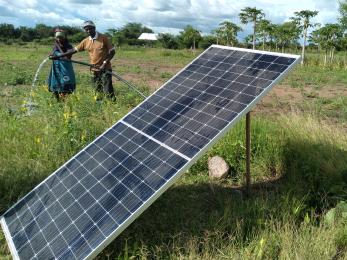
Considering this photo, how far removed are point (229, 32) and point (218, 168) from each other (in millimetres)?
47786

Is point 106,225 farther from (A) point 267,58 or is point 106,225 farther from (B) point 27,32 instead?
(B) point 27,32

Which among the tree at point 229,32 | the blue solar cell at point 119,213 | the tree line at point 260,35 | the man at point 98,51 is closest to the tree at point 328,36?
the tree line at point 260,35

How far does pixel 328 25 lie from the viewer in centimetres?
3503

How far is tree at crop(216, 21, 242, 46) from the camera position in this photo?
5069 centimetres

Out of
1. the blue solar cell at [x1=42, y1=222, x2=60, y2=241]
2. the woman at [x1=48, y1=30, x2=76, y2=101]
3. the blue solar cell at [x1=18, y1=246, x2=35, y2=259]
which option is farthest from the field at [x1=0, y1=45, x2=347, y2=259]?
the woman at [x1=48, y1=30, x2=76, y2=101]

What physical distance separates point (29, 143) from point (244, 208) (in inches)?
123

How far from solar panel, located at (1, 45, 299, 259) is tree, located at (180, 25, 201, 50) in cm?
5656

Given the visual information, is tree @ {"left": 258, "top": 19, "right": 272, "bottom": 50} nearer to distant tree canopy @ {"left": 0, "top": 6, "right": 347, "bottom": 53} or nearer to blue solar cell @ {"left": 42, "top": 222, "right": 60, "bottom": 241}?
distant tree canopy @ {"left": 0, "top": 6, "right": 347, "bottom": 53}

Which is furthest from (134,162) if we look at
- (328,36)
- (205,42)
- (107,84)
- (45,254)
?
(205,42)

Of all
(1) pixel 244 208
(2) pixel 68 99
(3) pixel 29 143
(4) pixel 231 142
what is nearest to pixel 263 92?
(1) pixel 244 208

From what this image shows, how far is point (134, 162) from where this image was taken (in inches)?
158

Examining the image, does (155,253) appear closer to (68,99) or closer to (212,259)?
(212,259)

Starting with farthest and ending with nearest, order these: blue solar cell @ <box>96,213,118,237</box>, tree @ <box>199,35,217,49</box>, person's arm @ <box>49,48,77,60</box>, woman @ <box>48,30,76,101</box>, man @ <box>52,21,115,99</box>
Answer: tree @ <box>199,35,217,49</box>
man @ <box>52,21,115,99</box>
woman @ <box>48,30,76,101</box>
person's arm @ <box>49,48,77,60</box>
blue solar cell @ <box>96,213,118,237</box>

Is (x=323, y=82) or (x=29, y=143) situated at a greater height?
(x=29, y=143)
